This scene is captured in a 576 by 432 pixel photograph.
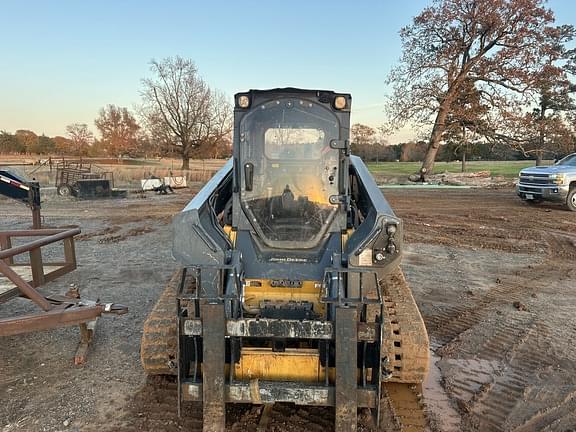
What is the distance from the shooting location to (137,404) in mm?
3645

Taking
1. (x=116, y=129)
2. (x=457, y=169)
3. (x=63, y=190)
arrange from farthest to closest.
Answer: (x=116, y=129) < (x=457, y=169) < (x=63, y=190)

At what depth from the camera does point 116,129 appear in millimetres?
57062

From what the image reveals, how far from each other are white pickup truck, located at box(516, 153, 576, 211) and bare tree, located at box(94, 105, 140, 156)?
41.6 meters

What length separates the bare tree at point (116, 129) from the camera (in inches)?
2021

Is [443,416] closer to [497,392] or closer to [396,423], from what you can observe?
[396,423]

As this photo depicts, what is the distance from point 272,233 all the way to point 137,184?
2355cm

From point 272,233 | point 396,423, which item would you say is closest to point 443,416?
point 396,423

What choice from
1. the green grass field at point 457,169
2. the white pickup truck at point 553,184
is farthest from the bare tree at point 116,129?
the white pickup truck at point 553,184

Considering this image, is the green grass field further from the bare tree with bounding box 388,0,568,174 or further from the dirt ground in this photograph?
the dirt ground

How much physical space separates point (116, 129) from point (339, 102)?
58146 millimetres

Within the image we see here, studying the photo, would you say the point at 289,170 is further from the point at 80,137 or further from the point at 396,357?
the point at 80,137

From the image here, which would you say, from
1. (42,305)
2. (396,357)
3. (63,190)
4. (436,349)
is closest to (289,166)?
(396,357)

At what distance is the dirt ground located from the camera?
3490mm

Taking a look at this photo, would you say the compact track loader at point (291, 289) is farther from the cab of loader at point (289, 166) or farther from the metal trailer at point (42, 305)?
the metal trailer at point (42, 305)
